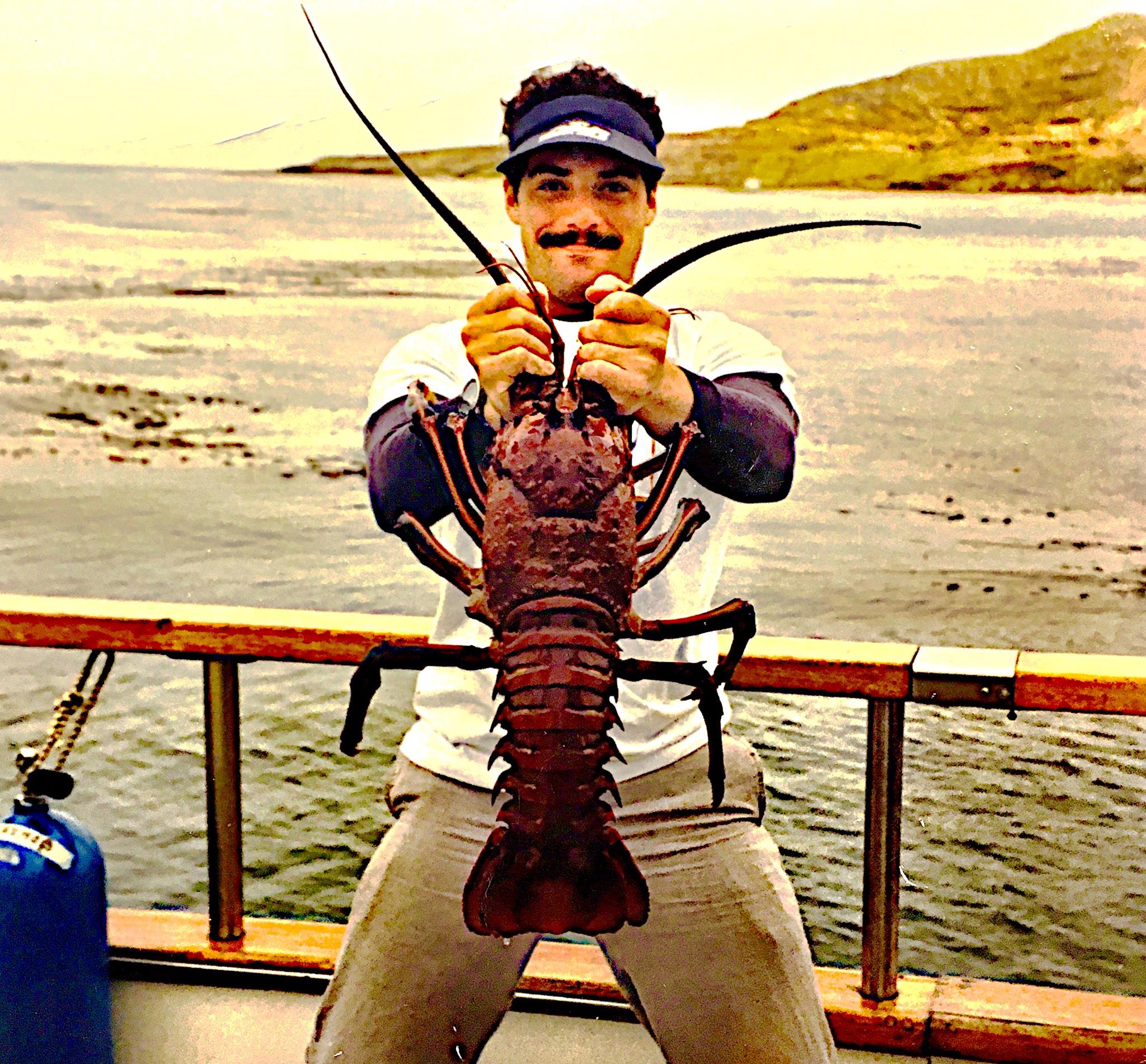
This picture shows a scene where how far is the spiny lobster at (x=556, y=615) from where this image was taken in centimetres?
122

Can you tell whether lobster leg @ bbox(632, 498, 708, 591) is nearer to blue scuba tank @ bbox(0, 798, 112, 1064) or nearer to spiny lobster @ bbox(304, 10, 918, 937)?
spiny lobster @ bbox(304, 10, 918, 937)

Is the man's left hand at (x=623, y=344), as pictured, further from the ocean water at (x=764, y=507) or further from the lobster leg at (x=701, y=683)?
the ocean water at (x=764, y=507)

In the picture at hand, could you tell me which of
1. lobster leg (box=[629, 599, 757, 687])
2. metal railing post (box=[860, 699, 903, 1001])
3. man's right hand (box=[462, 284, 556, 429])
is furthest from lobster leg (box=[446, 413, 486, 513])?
metal railing post (box=[860, 699, 903, 1001])

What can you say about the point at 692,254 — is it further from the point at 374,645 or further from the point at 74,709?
the point at 74,709

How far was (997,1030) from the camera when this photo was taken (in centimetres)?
179

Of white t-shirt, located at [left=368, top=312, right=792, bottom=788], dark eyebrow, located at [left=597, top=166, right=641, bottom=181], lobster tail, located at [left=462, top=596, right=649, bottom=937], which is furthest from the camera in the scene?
white t-shirt, located at [left=368, top=312, right=792, bottom=788]

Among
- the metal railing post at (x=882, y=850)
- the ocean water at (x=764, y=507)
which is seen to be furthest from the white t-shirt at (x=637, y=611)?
the ocean water at (x=764, y=507)

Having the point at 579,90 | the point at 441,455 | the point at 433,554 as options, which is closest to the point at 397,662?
the point at 433,554

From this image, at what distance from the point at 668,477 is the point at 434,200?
1.23 feet

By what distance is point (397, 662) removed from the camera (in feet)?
4.19

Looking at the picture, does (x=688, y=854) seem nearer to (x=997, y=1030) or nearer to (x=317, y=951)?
(x=997, y=1030)

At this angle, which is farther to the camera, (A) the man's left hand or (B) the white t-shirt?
(B) the white t-shirt

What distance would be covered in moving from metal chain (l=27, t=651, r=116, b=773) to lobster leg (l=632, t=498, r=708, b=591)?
3.50 ft

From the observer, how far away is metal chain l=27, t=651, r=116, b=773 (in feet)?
6.35
